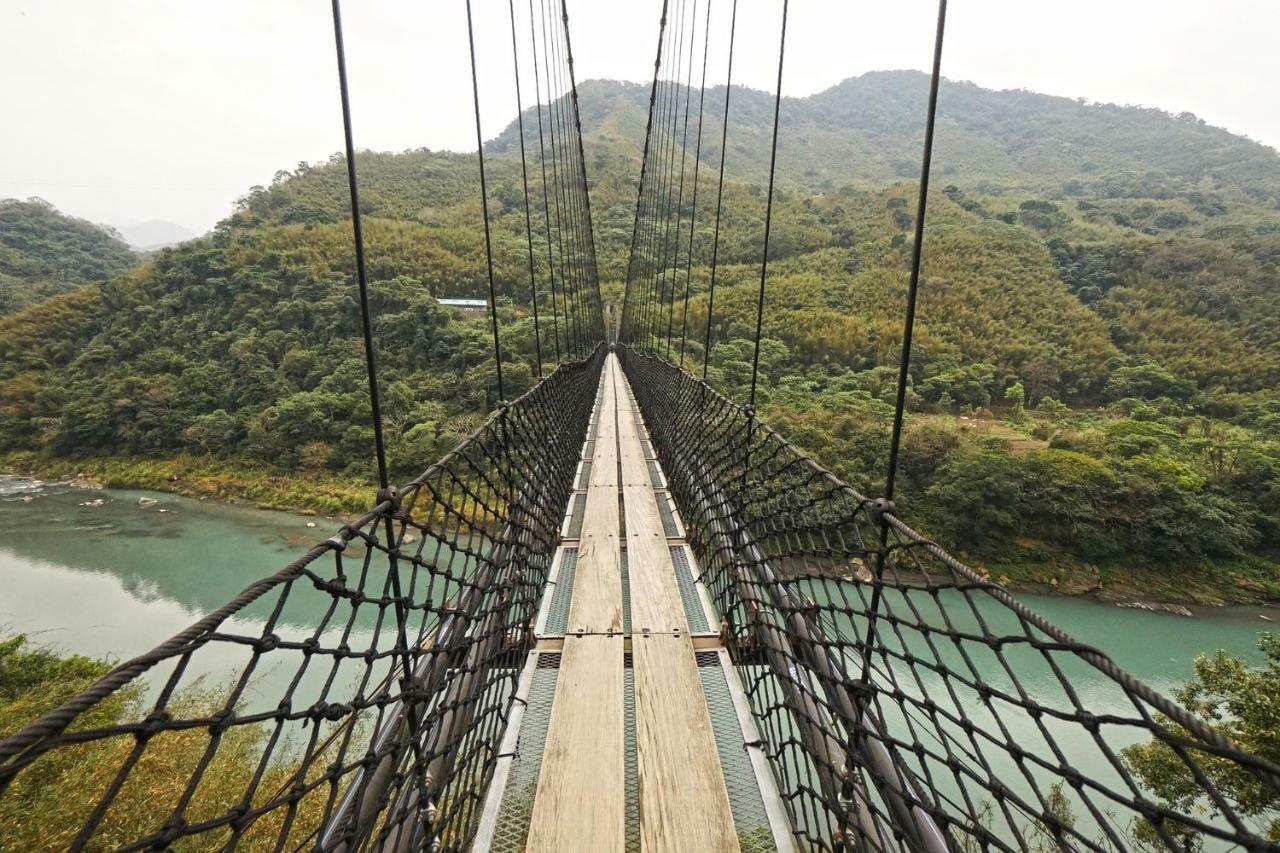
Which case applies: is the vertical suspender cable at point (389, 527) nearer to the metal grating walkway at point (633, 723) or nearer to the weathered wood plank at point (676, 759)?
the metal grating walkway at point (633, 723)

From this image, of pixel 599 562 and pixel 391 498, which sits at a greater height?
pixel 391 498

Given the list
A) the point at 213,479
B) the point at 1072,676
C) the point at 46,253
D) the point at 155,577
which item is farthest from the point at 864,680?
the point at 46,253

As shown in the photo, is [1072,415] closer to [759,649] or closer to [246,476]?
[759,649]

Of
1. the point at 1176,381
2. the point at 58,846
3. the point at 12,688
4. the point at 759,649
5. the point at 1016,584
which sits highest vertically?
the point at 759,649

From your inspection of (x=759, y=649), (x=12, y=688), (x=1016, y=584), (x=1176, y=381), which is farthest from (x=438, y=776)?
(x=1176, y=381)

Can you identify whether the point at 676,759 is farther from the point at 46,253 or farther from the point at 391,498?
the point at 46,253

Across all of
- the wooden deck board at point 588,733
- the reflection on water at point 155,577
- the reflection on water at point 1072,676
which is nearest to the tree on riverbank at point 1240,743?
the reflection on water at point 1072,676
